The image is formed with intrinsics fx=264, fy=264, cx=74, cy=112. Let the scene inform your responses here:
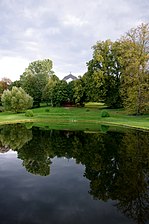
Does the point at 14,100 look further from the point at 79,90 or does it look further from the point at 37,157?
the point at 37,157

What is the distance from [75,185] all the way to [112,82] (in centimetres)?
4062

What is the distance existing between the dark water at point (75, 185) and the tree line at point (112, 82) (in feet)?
76.6

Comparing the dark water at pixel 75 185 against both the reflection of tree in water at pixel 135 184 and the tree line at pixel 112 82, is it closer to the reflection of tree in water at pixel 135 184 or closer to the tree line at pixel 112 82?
the reflection of tree in water at pixel 135 184

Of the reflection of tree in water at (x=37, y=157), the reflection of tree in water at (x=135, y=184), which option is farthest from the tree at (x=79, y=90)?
the reflection of tree in water at (x=135, y=184)

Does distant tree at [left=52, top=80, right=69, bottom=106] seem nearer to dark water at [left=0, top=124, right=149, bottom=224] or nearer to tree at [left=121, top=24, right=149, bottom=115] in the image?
tree at [left=121, top=24, right=149, bottom=115]

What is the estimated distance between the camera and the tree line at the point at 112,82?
3856 cm

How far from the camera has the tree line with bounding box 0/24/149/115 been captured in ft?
127

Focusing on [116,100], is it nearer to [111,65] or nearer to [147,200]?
[111,65]

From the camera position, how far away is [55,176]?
428 inches

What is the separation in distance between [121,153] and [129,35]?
95.3ft

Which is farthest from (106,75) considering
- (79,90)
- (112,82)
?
(79,90)

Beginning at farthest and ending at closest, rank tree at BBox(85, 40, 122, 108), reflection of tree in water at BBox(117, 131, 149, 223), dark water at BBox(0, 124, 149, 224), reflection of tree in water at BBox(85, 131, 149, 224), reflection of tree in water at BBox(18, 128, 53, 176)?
A: tree at BBox(85, 40, 122, 108), reflection of tree in water at BBox(18, 128, 53, 176), reflection of tree in water at BBox(85, 131, 149, 224), reflection of tree in water at BBox(117, 131, 149, 223), dark water at BBox(0, 124, 149, 224)

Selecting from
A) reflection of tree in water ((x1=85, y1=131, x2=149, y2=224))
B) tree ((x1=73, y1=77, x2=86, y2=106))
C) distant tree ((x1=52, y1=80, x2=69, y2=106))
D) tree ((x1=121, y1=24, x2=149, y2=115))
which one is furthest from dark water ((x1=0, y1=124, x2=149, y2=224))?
distant tree ((x1=52, y1=80, x2=69, y2=106))

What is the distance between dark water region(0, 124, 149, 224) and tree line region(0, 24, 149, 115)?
23.3m
